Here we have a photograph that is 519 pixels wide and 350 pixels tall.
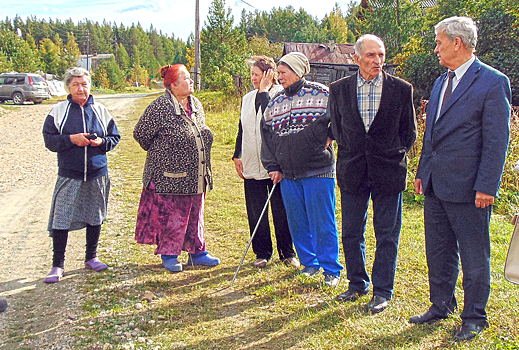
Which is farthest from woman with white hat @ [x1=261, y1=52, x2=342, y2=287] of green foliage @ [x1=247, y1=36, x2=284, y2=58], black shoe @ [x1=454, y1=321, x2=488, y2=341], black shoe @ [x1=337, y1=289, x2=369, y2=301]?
green foliage @ [x1=247, y1=36, x2=284, y2=58]

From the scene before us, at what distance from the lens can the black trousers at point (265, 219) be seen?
4.70 metres

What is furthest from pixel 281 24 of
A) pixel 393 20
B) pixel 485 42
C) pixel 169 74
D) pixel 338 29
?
pixel 169 74

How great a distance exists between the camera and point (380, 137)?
347 cm

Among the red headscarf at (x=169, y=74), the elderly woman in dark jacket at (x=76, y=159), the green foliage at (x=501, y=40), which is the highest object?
the green foliage at (x=501, y=40)

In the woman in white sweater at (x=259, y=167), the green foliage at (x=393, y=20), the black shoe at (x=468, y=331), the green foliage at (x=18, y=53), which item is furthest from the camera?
the green foliage at (x=18, y=53)

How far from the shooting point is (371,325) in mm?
3369

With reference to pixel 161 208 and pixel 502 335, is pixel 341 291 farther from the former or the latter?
pixel 161 208

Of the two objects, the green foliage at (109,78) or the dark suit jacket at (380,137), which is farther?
the green foliage at (109,78)

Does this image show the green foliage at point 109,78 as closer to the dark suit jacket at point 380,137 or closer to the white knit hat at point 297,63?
the white knit hat at point 297,63

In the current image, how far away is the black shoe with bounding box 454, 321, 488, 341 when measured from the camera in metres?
3.03

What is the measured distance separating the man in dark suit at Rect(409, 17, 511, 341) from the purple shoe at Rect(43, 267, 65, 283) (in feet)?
10.4

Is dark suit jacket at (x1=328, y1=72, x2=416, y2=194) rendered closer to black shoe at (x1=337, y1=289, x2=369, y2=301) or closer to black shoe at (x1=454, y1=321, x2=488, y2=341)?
black shoe at (x1=337, y1=289, x2=369, y2=301)

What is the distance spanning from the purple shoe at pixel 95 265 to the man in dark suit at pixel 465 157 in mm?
2977

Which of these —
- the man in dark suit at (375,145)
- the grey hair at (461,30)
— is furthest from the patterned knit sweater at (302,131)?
the grey hair at (461,30)
